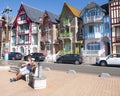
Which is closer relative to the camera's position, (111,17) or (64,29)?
(111,17)

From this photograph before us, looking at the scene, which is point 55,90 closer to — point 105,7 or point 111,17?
point 111,17

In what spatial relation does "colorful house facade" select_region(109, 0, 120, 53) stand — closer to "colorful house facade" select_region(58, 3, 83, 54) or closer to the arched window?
the arched window

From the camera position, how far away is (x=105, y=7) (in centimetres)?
3844

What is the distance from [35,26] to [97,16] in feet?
54.3

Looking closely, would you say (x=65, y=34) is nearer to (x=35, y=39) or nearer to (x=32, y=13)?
(x=35, y=39)

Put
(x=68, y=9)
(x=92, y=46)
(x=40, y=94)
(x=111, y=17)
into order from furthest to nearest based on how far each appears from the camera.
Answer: (x=68, y=9)
(x=92, y=46)
(x=111, y=17)
(x=40, y=94)

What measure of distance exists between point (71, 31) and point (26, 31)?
1316 cm

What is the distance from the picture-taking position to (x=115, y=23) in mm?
34312

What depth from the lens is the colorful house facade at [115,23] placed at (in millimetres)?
34188

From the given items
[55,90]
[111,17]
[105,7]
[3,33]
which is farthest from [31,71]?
[3,33]

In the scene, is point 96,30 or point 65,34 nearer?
point 96,30

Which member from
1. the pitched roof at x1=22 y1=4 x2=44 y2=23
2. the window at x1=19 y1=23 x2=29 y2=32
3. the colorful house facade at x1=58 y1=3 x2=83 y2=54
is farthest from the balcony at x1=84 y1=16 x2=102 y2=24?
the window at x1=19 y1=23 x2=29 y2=32

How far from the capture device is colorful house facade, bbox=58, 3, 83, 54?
132ft

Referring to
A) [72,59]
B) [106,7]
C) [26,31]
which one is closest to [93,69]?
[72,59]
